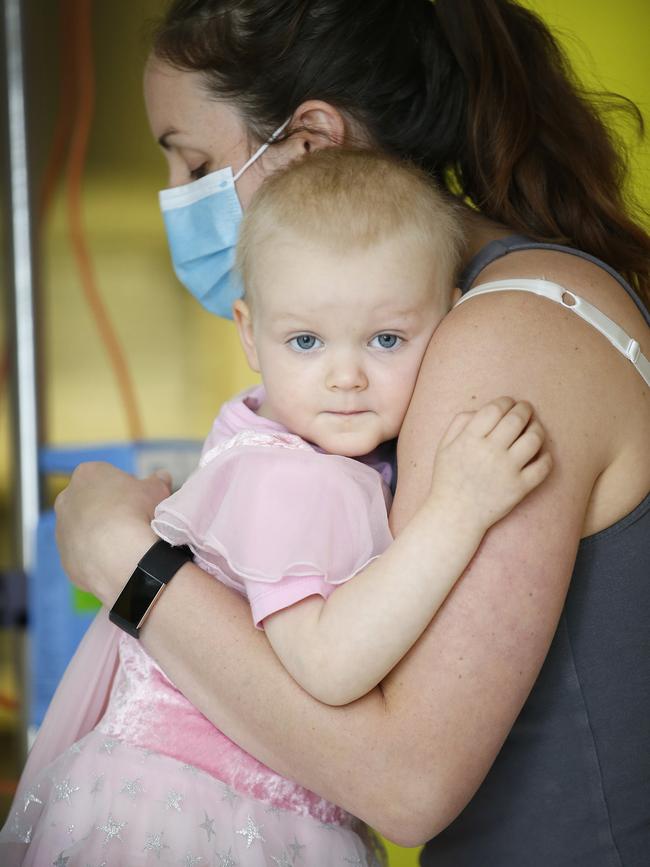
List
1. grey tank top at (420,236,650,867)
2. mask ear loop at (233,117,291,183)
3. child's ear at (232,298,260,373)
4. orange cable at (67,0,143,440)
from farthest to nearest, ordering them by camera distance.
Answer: orange cable at (67,0,143,440) → mask ear loop at (233,117,291,183) → child's ear at (232,298,260,373) → grey tank top at (420,236,650,867)

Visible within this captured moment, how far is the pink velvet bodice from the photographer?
102 cm

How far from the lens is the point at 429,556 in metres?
0.85

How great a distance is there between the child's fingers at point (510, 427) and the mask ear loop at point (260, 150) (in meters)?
0.53

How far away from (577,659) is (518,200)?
522 mm

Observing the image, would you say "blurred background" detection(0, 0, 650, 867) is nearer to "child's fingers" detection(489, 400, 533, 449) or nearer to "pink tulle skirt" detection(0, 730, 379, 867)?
"pink tulle skirt" detection(0, 730, 379, 867)

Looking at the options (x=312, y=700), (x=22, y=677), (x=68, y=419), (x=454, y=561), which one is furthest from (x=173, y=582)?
(x=68, y=419)

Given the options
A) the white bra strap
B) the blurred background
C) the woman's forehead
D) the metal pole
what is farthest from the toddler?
the blurred background

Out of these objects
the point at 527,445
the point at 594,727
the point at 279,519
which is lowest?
the point at 594,727

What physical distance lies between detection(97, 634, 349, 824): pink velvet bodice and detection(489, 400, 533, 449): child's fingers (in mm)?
412

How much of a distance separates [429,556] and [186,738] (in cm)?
35

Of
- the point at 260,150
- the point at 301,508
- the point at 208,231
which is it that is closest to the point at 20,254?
the point at 208,231

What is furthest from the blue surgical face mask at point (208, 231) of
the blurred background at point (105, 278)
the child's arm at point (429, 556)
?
the blurred background at point (105, 278)

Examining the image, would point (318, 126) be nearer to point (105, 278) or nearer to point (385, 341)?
point (385, 341)

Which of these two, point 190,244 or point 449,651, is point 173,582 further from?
point 190,244
